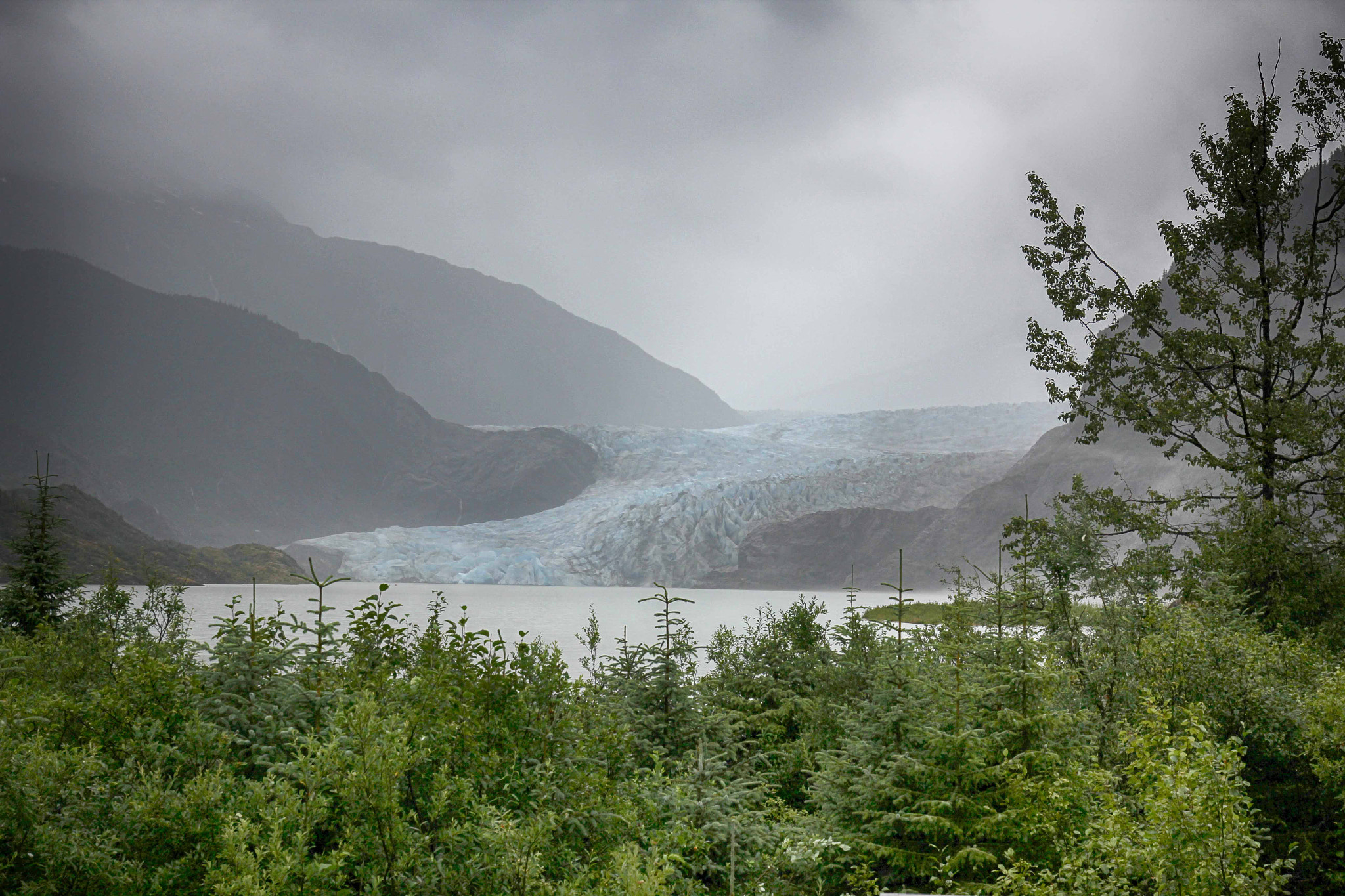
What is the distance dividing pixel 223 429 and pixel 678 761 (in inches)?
4535

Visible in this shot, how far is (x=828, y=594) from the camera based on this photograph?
68.1 meters

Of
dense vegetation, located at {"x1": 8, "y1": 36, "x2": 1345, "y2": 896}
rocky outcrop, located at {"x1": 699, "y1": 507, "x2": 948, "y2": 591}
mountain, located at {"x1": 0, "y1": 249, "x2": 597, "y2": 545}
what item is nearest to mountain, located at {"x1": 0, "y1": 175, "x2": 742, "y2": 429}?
mountain, located at {"x1": 0, "y1": 249, "x2": 597, "y2": 545}

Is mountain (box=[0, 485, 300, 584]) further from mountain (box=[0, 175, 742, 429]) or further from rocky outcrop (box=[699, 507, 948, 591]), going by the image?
mountain (box=[0, 175, 742, 429])

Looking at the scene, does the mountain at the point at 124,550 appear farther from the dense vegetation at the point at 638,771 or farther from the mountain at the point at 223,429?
the dense vegetation at the point at 638,771

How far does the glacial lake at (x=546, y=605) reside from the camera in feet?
84.2

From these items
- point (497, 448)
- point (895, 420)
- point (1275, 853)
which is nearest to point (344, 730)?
point (1275, 853)

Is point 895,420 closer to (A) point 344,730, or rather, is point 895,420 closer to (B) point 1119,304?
(B) point 1119,304

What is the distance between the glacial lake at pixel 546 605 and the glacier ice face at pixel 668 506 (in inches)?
64.9

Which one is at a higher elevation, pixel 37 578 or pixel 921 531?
pixel 37 578

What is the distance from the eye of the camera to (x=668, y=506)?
2064 inches

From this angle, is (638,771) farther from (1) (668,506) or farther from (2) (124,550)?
(2) (124,550)

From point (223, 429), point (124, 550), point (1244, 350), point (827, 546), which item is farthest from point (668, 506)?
point (223, 429)

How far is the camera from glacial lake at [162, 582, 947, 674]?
84.2 feet

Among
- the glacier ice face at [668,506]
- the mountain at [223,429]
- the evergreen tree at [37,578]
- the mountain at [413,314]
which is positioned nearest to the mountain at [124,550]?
the glacier ice face at [668,506]
